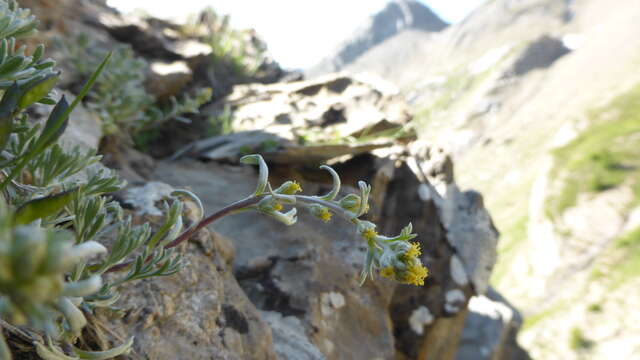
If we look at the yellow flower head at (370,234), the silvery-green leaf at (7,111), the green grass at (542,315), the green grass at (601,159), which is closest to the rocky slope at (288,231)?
the silvery-green leaf at (7,111)

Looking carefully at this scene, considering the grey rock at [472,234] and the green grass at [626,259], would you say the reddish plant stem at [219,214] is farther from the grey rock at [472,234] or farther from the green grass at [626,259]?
the green grass at [626,259]

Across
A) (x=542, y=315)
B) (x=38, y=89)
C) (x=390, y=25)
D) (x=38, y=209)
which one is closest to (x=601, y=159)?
(x=542, y=315)

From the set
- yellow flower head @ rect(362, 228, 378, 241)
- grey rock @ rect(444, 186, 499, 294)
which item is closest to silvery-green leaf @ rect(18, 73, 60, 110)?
yellow flower head @ rect(362, 228, 378, 241)

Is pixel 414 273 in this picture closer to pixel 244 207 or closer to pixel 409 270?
pixel 409 270

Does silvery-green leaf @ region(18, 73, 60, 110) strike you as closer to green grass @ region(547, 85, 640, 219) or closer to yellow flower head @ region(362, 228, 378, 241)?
yellow flower head @ region(362, 228, 378, 241)

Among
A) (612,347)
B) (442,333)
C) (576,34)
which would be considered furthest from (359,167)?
(576,34)

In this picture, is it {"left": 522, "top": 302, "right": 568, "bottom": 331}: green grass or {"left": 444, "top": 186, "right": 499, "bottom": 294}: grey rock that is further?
{"left": 522, "top": 302, "right": 568, "bottom": 331}: green grass
